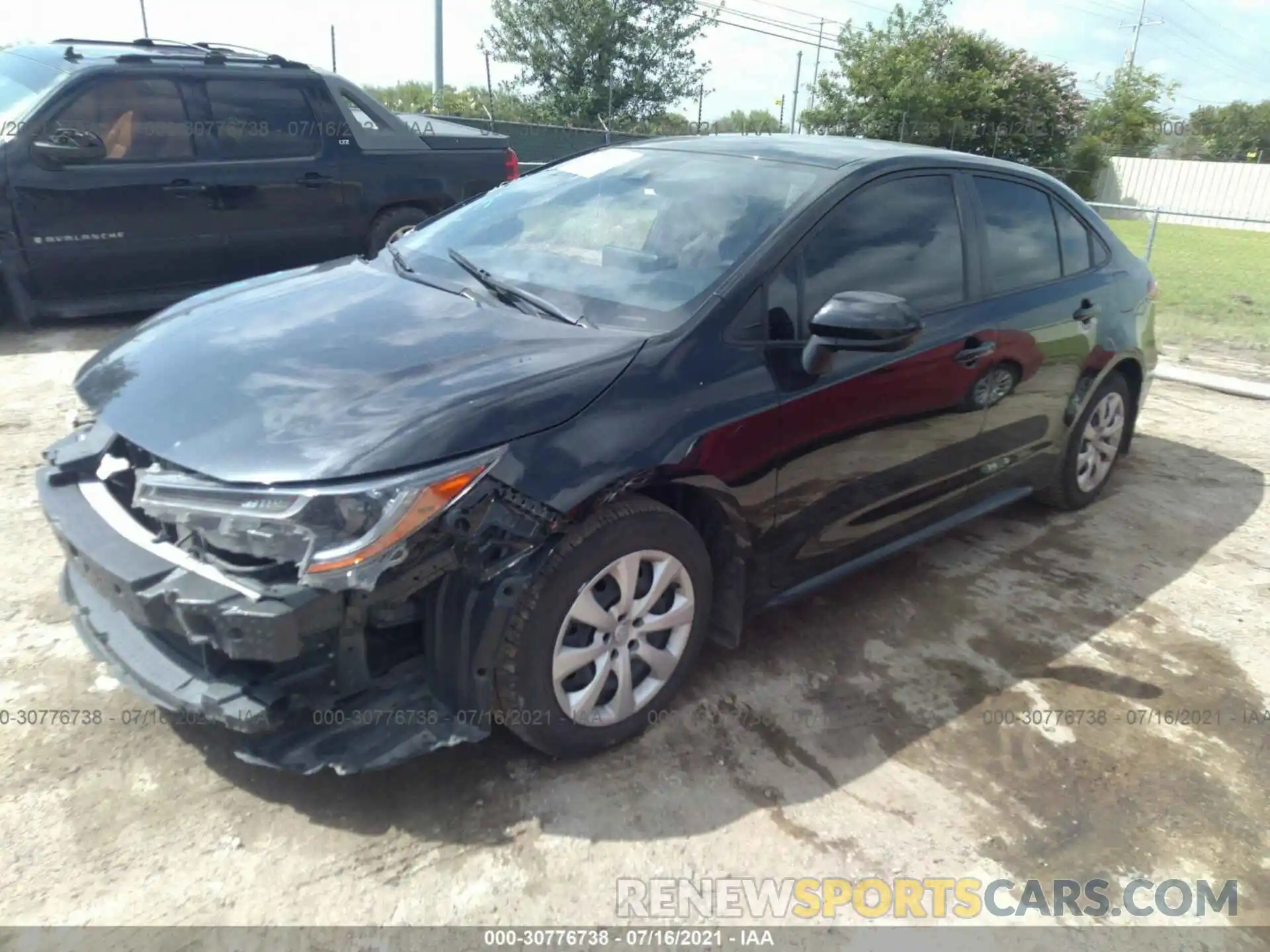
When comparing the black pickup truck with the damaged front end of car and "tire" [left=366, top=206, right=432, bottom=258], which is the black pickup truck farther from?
the damaged front end of car

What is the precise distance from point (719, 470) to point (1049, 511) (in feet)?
9.21

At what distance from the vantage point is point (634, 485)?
2486mm

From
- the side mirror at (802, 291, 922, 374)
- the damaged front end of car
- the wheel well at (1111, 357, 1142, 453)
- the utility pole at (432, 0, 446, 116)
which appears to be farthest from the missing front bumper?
the utility pole at (432, 0, 446, 116)

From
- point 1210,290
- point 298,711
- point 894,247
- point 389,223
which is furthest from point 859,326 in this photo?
point 1210,290

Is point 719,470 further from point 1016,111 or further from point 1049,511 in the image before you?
point 1016,111

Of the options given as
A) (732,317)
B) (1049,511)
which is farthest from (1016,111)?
(732,317)

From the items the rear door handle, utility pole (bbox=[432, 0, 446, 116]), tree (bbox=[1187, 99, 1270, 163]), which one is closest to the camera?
the rear door handle

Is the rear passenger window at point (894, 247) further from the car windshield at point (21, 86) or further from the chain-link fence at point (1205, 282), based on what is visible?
the car windshield at point (21, 86)

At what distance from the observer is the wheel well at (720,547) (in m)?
2.71

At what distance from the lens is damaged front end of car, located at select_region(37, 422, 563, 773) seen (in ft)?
6.89

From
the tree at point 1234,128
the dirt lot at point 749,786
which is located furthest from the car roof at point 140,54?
the tree at point 1234,128

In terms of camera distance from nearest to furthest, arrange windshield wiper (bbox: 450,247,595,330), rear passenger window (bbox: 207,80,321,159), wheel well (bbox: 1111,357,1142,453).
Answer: windshield wiper (bbox: 450,247,595,330)
wheel well (bbox: 1111,357,1142,453)
rear passenger window (bbox: 207,80,321,159)

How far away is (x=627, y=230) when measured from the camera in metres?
3.26

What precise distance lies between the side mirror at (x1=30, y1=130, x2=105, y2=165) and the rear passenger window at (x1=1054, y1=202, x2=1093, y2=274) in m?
5.87
